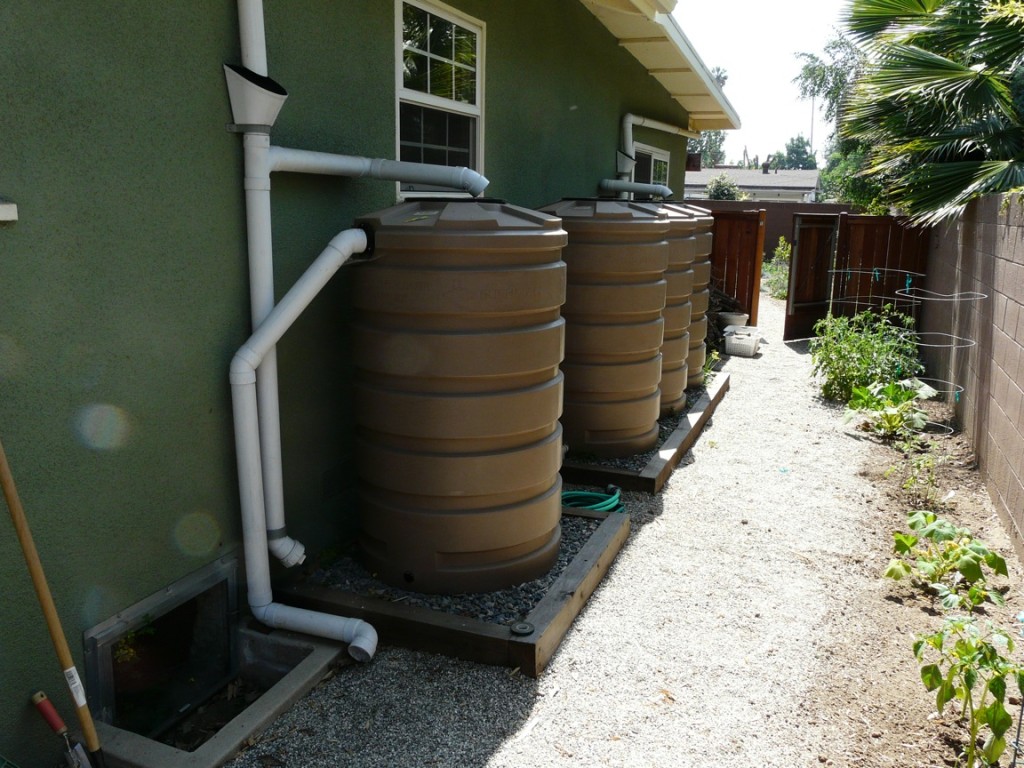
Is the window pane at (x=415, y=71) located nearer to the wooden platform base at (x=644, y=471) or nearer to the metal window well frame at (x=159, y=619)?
the wooden platform base at (x=644, y=471)

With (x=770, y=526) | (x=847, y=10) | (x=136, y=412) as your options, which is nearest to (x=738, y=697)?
(x=770, y=526)

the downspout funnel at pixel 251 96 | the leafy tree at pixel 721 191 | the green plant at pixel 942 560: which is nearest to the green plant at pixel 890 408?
the green plant at pixel 942 560

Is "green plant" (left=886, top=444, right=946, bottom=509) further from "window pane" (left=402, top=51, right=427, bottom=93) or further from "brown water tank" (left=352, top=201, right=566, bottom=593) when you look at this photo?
"window pane" (left=402, top=51, right=427, bottom=93)

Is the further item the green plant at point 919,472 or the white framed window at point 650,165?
the white framed window at point 650,165

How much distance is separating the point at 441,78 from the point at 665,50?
494 cm

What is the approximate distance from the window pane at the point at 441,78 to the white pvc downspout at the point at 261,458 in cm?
190

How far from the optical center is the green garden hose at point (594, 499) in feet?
16.0

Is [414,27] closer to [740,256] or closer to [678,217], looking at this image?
[678,217]

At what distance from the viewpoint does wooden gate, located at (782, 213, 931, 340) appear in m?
10.3

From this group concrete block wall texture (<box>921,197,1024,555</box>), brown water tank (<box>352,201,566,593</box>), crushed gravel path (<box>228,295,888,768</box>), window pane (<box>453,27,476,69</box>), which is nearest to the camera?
crushed gravel path (<box>228,295,888,768</box>)

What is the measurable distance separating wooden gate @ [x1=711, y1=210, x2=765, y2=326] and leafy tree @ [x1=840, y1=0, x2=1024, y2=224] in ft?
9.84

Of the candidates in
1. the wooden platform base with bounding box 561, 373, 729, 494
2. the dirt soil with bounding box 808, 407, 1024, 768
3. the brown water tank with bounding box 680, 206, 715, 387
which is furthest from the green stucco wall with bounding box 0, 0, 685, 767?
the brown water tank with bounding box 680, 206, 715, 387

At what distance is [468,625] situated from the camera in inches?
130

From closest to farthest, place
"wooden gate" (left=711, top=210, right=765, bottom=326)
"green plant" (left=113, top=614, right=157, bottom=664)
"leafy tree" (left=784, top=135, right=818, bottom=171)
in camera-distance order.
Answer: "green plant" (left=113, top=614, right=157, bottom=664) < "wooden gate" (left=711, top=210, right=765, bottom=326) < "leafy tree" (left=784, top=135, right=818, bottom=171)
